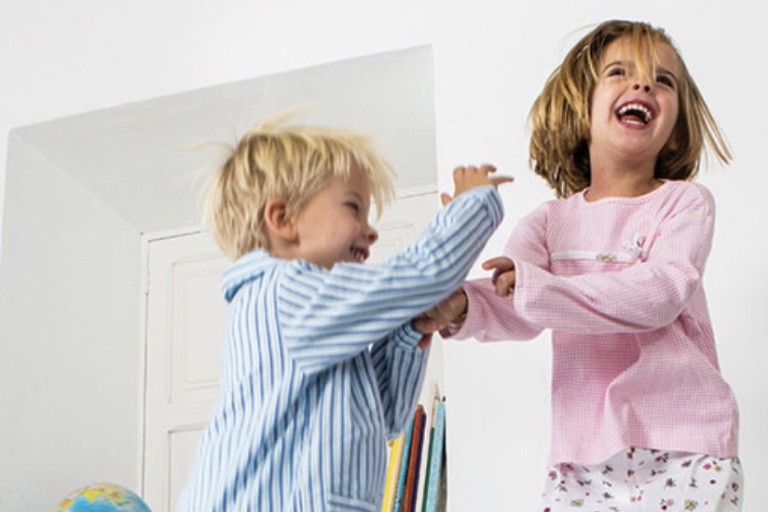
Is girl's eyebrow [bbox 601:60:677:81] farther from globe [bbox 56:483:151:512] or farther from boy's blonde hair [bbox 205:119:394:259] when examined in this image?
globe [bbox 56:483:151:512]

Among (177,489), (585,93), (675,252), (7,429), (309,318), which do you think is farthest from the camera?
(177,489)

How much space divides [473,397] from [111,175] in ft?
3.70

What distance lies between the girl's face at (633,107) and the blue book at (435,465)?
2.62 ft

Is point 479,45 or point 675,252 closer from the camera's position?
point 675,252

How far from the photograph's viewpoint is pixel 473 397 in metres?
2.38

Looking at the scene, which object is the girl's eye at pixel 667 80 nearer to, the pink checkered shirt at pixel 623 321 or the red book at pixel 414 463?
the pink checkered shirt at pixel 623 321

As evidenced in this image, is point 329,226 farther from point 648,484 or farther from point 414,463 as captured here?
point 414,463

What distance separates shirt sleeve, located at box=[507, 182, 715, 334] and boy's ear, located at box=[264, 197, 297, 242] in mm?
282

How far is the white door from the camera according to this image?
299 centimetres

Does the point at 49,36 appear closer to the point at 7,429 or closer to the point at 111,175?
the point at 111,175

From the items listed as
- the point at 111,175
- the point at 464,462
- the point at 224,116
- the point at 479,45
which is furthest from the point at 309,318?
the point at 111,175

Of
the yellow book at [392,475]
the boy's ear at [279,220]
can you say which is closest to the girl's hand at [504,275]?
the boy's ear at [279,220]

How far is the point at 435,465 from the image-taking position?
245cm

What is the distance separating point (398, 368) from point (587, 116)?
49 centimetres
